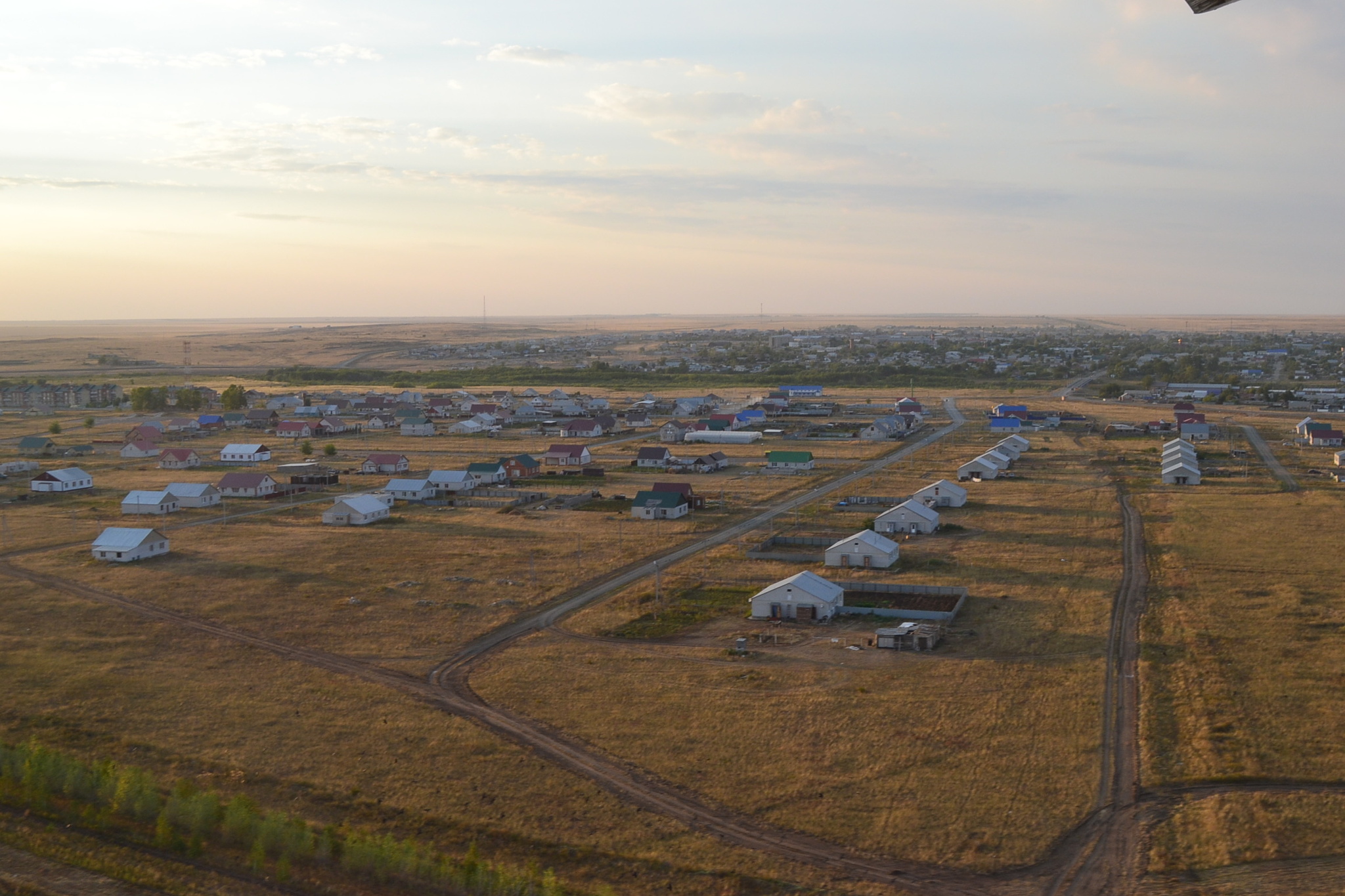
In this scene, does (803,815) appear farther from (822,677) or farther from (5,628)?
(5,628)

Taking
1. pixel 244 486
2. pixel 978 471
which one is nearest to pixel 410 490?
pixel 244 486

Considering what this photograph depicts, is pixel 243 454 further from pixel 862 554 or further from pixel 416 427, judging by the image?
pixel 862 554

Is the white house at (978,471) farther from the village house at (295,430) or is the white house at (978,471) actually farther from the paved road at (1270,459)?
the village house at (295,430)

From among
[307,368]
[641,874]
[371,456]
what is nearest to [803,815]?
[641,874]

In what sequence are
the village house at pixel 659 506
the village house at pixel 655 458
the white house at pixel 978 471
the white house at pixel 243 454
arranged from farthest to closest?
the white house at pixel 243 454 < the village house at pixel 655 458 < the white house at pixel 978 471 < the village house at pixel 659 506

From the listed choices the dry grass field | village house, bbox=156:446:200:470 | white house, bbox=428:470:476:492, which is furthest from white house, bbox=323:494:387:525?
village house, bbox=156:446:200:470

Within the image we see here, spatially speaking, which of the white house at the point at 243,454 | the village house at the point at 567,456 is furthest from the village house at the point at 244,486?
the village house at the point at 567,456
